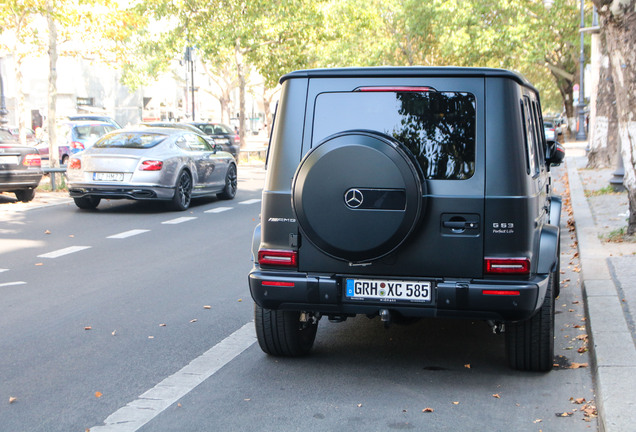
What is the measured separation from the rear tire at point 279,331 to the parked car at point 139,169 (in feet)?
→ 31.7

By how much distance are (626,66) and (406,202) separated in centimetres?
670

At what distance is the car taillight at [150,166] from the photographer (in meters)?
15.0

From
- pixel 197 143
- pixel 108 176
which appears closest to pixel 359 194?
pixel 108 176

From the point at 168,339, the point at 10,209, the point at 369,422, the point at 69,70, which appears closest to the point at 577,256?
the point at 168,339

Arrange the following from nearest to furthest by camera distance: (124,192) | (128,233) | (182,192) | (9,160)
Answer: (128,233) → (124,192) → (182,192) → (9,160)

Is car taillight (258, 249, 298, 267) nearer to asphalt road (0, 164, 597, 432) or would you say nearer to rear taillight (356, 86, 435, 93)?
asphalt road (0, 164, 597, 432)

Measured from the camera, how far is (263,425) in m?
4.46

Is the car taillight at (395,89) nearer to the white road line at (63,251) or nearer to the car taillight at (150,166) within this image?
the white road line at (63,251)

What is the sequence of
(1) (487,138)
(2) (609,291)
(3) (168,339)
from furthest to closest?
(2) (609,291)
(3) (168,339)
(1) (487,138)

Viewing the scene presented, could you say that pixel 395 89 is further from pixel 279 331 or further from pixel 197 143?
pixel 197 143

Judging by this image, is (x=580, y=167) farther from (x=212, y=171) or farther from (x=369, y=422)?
(x=369, y=422)

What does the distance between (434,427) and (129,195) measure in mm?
11233

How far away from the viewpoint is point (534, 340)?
5289 mm

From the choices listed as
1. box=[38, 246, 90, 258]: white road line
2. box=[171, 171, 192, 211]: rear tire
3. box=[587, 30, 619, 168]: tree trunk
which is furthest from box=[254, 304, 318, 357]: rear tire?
box=[587, 30, 619, 168]: tree trunk
